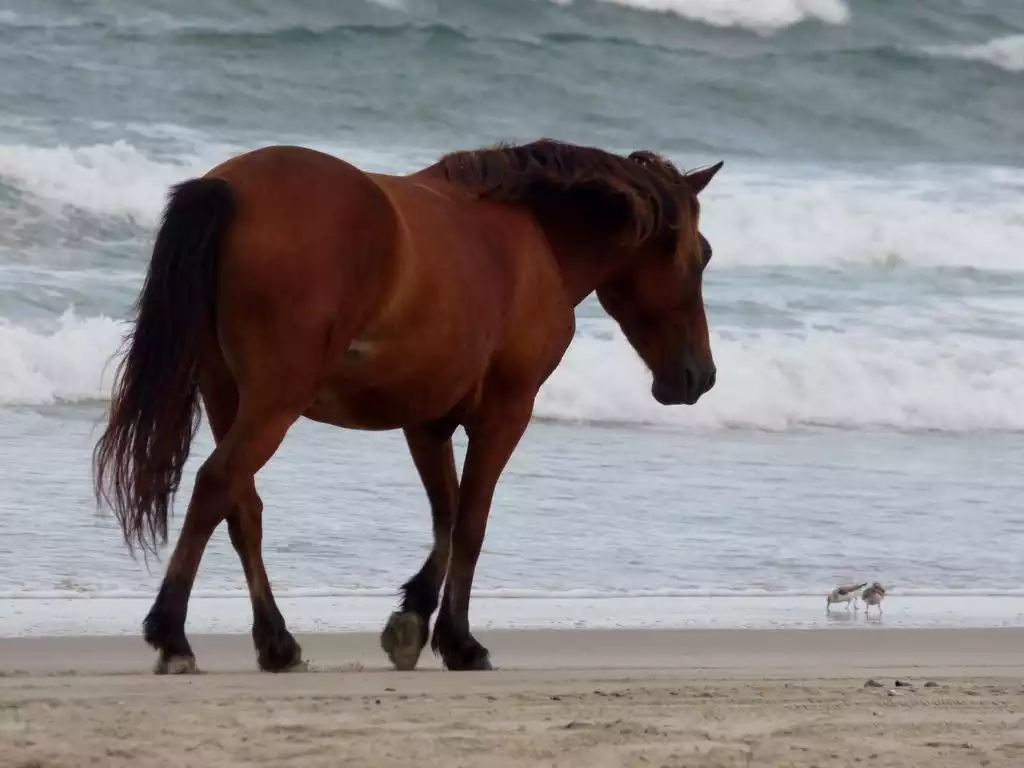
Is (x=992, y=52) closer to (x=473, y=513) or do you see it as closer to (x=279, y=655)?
(x=473, y=513)

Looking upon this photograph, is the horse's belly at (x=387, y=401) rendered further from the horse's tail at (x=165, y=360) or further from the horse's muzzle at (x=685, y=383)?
the horse's muzzle at (x=685, y=383)

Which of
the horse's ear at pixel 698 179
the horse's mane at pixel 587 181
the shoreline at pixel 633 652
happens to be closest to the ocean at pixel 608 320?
the shoreline at pixel 633 652

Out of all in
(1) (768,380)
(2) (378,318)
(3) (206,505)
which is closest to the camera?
(3) (206,505)

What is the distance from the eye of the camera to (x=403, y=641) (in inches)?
190

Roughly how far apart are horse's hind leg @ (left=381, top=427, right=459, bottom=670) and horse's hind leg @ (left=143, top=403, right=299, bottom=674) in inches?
28.9

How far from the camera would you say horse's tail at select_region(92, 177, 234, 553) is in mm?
4152

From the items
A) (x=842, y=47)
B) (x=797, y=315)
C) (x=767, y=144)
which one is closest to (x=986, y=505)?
(x=797, y=315)

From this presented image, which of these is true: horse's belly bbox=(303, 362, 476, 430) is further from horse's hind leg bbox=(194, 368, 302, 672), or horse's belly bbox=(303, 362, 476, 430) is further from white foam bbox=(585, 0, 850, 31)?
white foam bbox=(585, 0, 850, 31)

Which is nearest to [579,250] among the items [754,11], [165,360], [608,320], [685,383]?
[685,383]

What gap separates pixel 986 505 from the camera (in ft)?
28.5

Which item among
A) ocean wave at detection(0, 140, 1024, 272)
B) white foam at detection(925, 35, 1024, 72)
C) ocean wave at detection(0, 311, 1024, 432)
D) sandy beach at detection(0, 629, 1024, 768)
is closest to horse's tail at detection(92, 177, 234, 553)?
sandy beach at detection(0, 629, 1024, 768)

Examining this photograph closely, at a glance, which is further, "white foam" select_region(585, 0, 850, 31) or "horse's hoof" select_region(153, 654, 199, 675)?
"white foam" select_region(585, 0, 850, 31)

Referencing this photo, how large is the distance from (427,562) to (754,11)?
16.3 meters

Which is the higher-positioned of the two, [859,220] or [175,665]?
[859,220]
